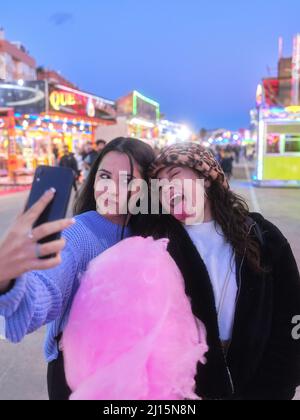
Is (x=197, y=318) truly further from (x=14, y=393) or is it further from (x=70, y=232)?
(x=14, y=393)

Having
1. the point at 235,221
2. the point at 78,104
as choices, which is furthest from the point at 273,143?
the point at 235,221

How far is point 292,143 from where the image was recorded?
16531 millimetres

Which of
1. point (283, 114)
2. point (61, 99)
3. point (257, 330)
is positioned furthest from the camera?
point (61, 99)

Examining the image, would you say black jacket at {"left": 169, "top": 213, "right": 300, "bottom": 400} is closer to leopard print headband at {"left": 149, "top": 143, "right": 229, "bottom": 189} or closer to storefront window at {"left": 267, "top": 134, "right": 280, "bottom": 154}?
leopard print headband at {"left": 149, "top": 143, "right": 229, "bottom": 189}

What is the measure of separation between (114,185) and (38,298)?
51 cm

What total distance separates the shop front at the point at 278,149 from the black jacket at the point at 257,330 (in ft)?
51.6

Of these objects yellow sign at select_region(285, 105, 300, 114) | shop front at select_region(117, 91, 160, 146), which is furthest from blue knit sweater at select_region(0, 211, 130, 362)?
shop front at select_region(117, 91, 160, 146)

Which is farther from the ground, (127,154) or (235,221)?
(127,154)

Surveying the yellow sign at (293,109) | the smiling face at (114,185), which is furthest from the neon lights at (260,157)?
the smiling face at (114,185)

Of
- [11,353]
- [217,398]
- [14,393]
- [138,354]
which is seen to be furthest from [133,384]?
[11,353]

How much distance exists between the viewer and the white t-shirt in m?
1.42

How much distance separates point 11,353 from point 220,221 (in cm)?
256

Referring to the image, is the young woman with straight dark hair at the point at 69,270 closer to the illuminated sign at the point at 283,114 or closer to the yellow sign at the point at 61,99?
the illuminated sign at the point at 283,114

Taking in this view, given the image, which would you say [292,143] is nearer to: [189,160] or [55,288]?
[189,160]
